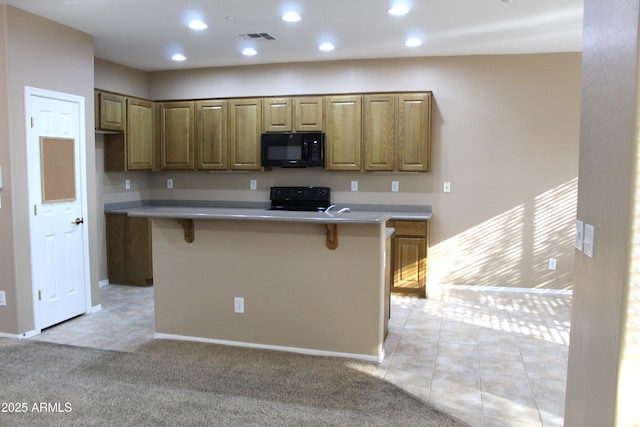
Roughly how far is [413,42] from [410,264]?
2.26 metres

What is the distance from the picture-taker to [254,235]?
373 centimetres

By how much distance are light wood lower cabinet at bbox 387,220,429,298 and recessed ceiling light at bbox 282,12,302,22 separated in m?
2.29

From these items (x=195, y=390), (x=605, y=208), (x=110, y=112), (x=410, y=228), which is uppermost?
(x=110, y=112)

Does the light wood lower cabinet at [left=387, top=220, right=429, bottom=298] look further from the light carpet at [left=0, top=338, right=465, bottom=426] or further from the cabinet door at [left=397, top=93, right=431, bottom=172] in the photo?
the light carpet at [left=0, top=338, right=465, bottom=426]

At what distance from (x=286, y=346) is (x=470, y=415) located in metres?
1.44

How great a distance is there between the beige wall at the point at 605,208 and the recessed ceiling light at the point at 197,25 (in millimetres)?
3192

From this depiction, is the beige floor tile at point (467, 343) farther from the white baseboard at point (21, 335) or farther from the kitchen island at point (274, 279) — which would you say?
the kitchen island at point (274, 279)

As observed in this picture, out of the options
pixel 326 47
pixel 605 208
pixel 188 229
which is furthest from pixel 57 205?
pixel 605 208

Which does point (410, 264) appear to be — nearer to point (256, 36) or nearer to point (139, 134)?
point (256, 36)

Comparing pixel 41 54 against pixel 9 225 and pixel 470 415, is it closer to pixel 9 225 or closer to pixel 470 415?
pixel 9 225

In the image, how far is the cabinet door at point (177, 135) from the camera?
618 centimetres

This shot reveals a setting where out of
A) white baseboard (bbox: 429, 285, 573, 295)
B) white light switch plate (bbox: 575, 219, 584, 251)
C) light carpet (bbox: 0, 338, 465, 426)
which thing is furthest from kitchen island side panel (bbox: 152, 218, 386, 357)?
white baseboard (bbox: 429, 285, 573, 295)

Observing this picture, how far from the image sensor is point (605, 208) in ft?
5.52

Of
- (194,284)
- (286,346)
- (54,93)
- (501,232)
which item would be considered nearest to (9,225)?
(54,93)
